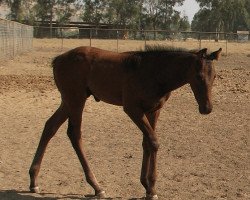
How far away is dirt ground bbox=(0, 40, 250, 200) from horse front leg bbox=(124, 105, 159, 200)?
0.29 meters

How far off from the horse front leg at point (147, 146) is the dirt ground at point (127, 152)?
0.97ft

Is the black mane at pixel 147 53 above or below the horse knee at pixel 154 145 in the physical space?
above

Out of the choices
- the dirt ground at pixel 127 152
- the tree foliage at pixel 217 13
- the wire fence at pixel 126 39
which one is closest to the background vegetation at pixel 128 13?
the tree foliage at pixel 217 13

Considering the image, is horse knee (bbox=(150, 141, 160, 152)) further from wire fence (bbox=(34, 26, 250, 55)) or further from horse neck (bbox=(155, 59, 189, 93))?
wire fence (bbox=(34, 26, 250, 55))

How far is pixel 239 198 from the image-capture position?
451 centimetres

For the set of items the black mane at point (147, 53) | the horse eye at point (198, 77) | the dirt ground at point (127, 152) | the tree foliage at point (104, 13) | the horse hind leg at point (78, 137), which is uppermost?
the tree foliage at point (104, 13)

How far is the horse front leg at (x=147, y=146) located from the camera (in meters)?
4.05

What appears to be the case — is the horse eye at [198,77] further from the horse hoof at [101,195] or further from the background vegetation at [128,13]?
the background vegetation at [128,13]

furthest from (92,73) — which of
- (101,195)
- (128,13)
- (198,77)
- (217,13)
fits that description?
(217,13)

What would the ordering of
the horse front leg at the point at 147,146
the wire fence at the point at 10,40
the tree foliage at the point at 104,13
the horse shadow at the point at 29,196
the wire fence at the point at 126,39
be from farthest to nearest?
the tree foliage at the point at 104,13 → the wire fence at the point at 126,39 → the wire fence at the point at 10,40 → the horse shadow at the point at 29,196 → the horse front leg at the point at 147,146

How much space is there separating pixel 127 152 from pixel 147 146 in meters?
2.01

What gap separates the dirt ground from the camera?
15.6 ft

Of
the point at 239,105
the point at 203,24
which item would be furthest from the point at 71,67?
the point at 203,24

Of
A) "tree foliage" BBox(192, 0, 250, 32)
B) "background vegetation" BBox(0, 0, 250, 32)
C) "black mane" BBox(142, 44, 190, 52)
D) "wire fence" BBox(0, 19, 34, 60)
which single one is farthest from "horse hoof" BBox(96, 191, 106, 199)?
"tree foliage" BBox(192, 0, 250, 32)
